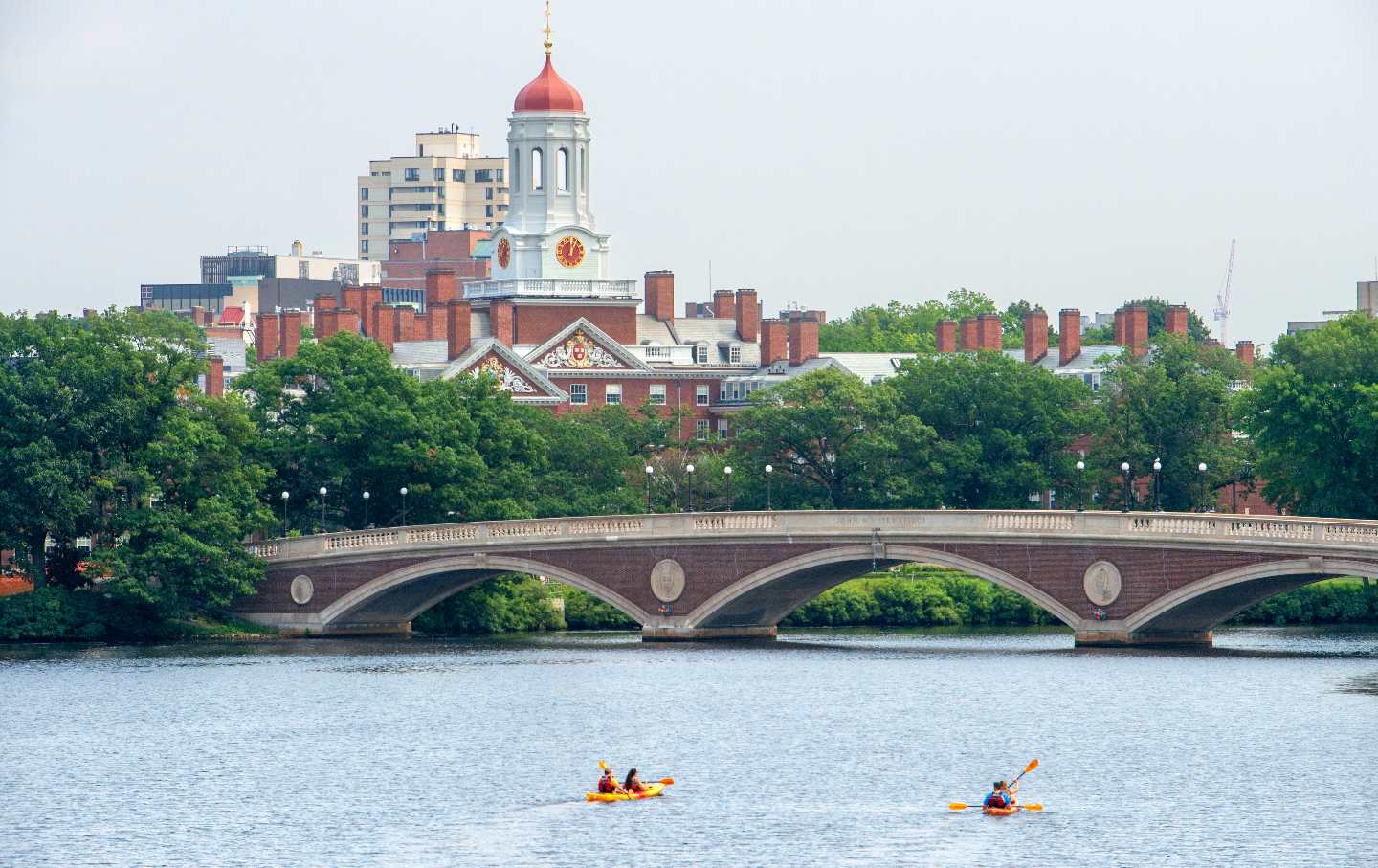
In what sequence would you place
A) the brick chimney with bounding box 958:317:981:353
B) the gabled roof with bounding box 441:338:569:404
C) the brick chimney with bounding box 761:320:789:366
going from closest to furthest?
the gabled roof with bounding box 441:338:569:404 → the brick chimney with bounding box 958:317:981:353 → the brick chimney with bounding box 761:320:789:366

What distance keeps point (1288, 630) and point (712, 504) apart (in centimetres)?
3146

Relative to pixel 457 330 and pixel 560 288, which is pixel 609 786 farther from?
pixel 560 288

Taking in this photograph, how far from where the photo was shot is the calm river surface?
192 ft

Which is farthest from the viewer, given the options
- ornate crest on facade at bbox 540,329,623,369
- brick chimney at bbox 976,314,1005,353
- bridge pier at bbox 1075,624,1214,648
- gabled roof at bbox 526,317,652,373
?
brick chimney at bbox 976,314,1005,353

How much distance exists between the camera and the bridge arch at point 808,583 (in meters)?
91.6

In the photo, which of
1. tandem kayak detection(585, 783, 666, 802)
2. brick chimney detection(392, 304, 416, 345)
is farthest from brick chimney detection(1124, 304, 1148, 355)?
tandem kayak detection(585, 783, 666, 802)

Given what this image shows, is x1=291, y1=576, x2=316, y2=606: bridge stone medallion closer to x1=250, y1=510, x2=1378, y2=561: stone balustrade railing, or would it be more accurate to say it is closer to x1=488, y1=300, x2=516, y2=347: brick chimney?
x1=250, y1=510, x2=1378, y2=561: stone balustrade railing

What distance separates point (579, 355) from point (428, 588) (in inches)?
1868

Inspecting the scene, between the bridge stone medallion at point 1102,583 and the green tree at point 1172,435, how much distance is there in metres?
36.4

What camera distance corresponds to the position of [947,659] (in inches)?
3681

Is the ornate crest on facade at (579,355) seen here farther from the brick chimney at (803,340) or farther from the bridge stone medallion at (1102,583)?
the bridge stone medallion at (1102,583)

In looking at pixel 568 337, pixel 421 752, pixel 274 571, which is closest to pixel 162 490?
pixel 274 571

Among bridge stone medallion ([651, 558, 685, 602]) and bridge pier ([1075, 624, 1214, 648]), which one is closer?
bridge pier ([1075, 624, 1214, 648])

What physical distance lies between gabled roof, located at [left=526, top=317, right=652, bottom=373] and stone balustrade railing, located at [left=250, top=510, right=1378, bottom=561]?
146 ft
